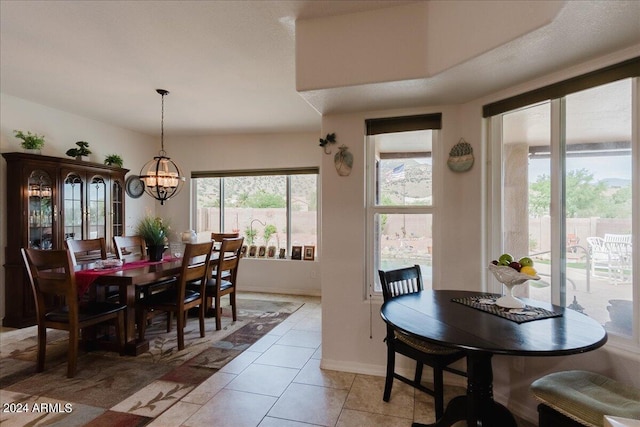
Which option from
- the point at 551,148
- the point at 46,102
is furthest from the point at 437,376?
the point at 46,102

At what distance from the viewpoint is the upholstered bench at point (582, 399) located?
1456mm

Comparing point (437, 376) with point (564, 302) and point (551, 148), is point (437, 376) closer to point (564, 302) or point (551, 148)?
point (564, 302)

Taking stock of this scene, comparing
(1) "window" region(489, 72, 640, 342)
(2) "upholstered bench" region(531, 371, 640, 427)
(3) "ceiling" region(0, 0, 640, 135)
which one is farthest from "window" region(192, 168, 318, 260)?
(2) "upholstered bench" region(531, 371, 640, 427)

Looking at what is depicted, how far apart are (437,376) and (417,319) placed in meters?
0.53

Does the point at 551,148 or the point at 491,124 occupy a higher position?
the point at 491,124

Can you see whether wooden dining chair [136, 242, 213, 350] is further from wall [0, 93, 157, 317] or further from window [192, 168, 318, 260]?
window [192, 168, 318, 260]

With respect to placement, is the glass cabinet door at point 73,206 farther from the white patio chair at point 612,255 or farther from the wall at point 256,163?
the white patio chair at point 612,255

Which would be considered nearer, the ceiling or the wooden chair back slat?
the ceiling

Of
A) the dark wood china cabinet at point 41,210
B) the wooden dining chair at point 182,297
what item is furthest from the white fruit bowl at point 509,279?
the dark wood china cabinet at point 41,210

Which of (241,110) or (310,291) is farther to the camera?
(310,291)

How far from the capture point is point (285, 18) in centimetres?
229

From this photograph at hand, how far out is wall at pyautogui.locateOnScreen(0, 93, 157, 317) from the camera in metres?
3.89

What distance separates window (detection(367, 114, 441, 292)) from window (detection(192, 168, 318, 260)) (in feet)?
8.95

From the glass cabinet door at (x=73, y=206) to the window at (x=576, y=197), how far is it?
4.63m
